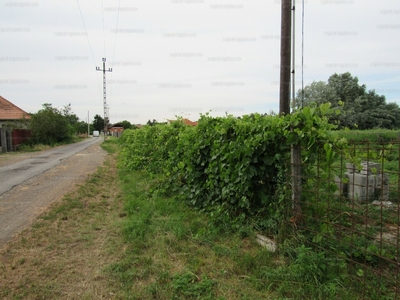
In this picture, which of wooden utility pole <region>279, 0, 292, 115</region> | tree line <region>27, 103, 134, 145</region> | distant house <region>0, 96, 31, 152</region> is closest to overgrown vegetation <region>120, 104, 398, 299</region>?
wooden utility pole <region>279, 0, 292, 115</region>

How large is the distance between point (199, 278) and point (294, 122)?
191 centimetres

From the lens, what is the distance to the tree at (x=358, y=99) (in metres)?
37.4

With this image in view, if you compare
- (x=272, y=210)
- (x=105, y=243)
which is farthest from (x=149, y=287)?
(x=272, y=210)

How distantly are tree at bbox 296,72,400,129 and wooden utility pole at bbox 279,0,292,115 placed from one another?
3477cm

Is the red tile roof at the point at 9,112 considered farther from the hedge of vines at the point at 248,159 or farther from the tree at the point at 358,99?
the tree at the point at 358,99

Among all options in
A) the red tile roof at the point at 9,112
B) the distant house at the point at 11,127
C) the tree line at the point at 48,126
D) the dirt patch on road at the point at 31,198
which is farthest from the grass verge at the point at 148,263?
the red tile roof at the point at 9,112

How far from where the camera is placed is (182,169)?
5.65 metres

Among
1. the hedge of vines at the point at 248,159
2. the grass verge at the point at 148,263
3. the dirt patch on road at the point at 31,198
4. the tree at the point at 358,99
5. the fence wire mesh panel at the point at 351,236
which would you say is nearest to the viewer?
the fence wire mesh panel at the point at 351,236

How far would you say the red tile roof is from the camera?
2585 cm

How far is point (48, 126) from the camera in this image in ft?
80.0

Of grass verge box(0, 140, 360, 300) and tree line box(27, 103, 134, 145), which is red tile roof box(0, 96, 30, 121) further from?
grass verge box(0, 140, 360, 300)

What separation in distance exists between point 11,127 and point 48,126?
13.4 ft

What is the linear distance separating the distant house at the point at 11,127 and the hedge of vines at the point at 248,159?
18.2 metres

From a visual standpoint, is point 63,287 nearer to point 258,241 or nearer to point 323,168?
point 258,241
